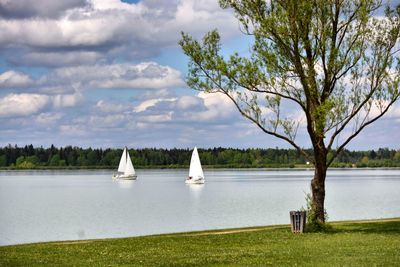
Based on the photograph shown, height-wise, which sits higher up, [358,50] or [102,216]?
[358,50]

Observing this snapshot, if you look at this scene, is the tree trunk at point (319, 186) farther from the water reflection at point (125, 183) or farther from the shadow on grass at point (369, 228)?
the water reflection at point (125, 183)

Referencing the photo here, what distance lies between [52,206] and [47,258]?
5295 cm

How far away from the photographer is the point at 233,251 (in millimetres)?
24531

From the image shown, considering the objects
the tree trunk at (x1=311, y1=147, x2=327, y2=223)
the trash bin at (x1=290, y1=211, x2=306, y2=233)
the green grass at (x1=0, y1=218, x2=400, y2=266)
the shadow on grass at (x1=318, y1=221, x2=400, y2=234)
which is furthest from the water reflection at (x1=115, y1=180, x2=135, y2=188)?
the trash bin at (x1=290, y1=211, x2=306, y2=233)

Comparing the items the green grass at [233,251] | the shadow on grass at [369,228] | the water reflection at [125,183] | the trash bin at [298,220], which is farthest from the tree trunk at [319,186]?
the water reflection at [125,183]

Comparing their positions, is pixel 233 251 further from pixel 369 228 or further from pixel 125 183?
pixel 125 183

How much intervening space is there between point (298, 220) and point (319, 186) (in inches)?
96.3

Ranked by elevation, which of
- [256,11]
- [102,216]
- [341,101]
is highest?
[256,11]

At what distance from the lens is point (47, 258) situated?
76.3 ft

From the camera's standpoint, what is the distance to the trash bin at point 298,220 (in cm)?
3041

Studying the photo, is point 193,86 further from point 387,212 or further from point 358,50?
point 387,212

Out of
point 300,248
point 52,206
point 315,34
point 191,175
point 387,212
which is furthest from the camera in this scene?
point 191,175

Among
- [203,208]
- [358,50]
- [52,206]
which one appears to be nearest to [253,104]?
[358,50]

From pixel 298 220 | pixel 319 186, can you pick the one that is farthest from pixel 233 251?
pixel 319 186
